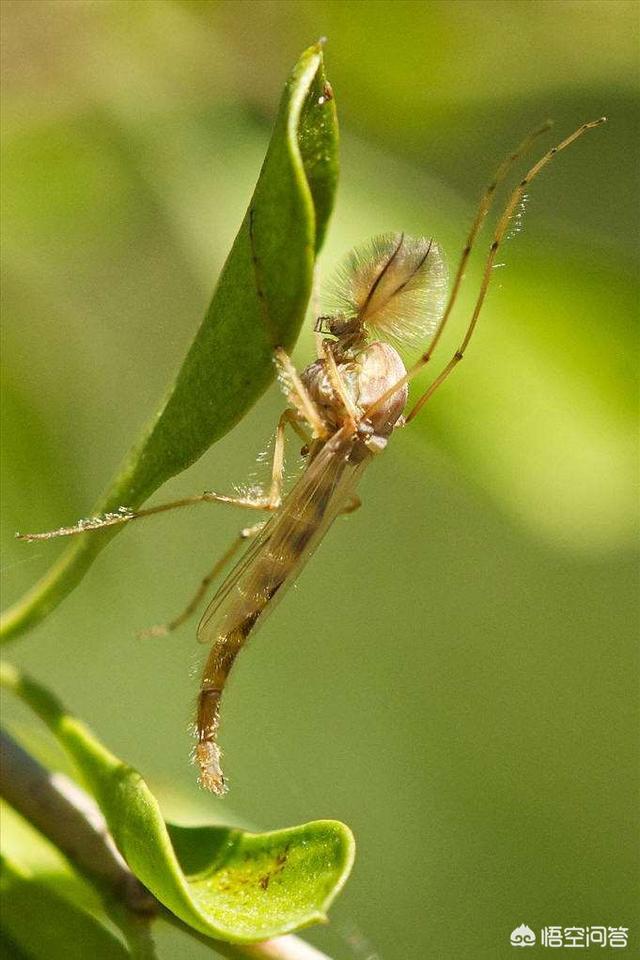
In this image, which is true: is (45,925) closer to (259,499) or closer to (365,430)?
(259,499)

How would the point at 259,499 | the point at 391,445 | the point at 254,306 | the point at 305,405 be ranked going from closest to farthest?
the point at 254,306, the point at 305,405, the point at 259,499, the point at 391,445

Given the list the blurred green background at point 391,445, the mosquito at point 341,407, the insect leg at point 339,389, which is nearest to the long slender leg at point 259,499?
the mosquito at point 341,407

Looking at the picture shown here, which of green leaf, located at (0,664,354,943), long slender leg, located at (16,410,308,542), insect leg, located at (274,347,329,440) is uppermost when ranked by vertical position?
insect leg, located at (274,347,329,440)

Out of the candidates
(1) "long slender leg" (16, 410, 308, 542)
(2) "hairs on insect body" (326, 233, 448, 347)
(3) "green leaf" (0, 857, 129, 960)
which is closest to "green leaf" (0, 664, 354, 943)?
(3) "green leaf" (0, 857, 129, 960)

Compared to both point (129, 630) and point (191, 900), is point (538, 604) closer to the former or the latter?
point (129, 630)

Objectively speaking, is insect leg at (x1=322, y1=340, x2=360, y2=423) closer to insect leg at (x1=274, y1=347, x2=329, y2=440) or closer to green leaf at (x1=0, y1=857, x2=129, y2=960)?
insect leg at (x1=274, y1=347, x2=329, y2=440)

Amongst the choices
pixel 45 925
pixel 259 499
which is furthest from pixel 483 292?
pixel 45 925

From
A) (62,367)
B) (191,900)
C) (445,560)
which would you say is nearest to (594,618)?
(445,560)

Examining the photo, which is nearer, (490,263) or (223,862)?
(223,862)

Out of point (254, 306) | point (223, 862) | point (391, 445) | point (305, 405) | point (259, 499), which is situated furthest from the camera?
point (391, 445)
